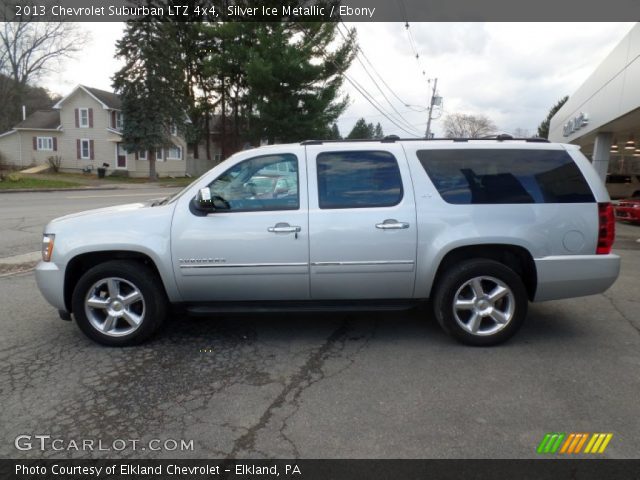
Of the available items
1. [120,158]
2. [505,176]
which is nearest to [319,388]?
[505,176]

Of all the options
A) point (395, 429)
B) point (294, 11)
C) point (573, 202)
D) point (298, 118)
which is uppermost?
point (294, 11)

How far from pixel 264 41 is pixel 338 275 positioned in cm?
2910

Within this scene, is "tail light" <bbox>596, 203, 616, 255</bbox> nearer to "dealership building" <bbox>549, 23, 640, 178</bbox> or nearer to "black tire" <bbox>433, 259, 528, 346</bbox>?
"black tire" <bbox>433, 259, 528, 346</bbox>

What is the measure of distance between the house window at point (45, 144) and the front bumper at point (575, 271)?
153 ft

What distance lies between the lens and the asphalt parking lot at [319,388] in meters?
2.85

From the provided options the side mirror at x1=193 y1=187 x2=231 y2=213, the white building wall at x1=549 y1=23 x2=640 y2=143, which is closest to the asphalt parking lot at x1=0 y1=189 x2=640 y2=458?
the side mirror at x1=193 y1=187 x2=231 y2=213

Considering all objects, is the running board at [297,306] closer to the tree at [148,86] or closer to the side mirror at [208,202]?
the side mirror at [208,202]

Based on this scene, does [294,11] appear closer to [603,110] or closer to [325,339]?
[603,110]

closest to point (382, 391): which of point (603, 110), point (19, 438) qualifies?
point (19, 438)

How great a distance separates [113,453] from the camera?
2727mm

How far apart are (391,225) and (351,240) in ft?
1.25

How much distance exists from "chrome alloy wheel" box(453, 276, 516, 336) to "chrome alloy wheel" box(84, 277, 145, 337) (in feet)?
9.63

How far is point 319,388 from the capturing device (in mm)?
3502

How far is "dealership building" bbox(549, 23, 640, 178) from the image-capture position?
13484 mm
